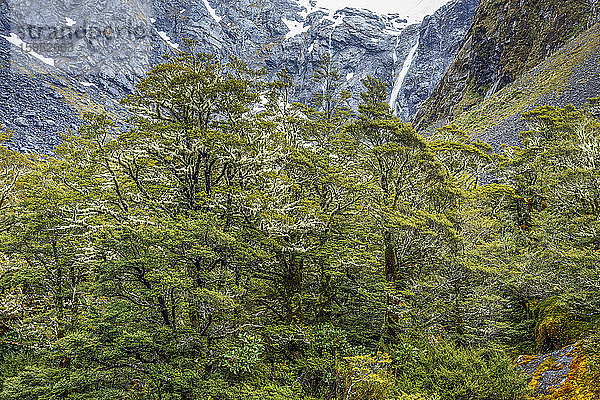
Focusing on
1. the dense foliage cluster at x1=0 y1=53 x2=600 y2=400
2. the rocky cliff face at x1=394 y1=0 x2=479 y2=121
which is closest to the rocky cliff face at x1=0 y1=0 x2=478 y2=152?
the rocky cliff face at x1=394 y1=0 x2=479 y2=121

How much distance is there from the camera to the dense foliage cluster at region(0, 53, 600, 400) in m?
8.26

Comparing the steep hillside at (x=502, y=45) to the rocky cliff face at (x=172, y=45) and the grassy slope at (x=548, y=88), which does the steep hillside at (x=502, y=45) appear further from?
the rocky cliff face at (x=172, y=45)

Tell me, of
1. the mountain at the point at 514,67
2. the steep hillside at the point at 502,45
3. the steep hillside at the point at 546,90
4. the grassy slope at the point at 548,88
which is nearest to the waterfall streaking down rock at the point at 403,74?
the mountain at the point at 514,67

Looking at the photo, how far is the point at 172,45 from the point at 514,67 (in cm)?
10679

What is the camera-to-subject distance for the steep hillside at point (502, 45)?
51375 millimetres

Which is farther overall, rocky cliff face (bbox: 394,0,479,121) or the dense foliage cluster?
rocky cliff face (bbox: 394,0,479,121)

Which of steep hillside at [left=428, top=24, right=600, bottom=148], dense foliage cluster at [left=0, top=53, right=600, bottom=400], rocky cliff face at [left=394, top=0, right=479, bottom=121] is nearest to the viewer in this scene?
dense foliage cluster at [left=0, top=53, right=600, bottom=400]

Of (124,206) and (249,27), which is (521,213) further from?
(249,27)

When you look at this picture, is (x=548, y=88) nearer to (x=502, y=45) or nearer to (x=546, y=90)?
(x=546, y=90)

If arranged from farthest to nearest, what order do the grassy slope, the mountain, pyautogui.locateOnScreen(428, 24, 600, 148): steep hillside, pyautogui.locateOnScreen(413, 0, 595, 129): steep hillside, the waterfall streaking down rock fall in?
the waterfall streaking down rock, pyautogui.locateOnScreen(413, 0, 595, 129): steep hillside, the mountain, the grassy slope, pyautogui.locateOnScreen(428, 24, 600, 148): steep hillside

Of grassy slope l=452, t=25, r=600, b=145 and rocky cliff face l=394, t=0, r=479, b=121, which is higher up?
rocky cliff face l=394, t=0, r=479, b=121

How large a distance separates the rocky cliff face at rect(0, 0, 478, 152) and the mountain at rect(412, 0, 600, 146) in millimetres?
19144

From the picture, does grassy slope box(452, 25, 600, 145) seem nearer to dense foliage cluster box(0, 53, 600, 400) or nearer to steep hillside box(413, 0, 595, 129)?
steep hillside box(413, 0, 595, 129)

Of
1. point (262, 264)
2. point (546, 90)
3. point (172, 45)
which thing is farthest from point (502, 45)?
point (172, 45)
